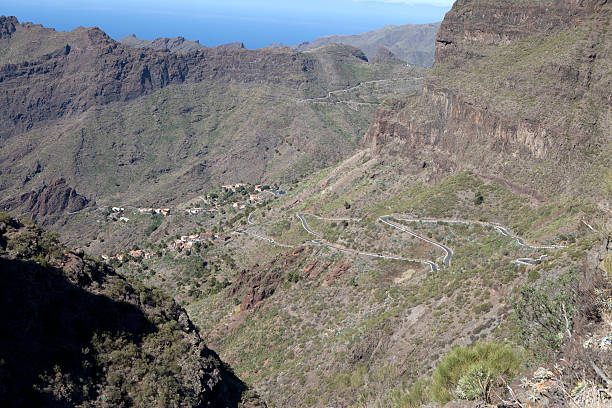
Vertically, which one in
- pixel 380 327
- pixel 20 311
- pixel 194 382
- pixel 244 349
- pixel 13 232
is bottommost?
pixel 244 349

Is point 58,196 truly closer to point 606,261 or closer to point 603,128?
point 603,128

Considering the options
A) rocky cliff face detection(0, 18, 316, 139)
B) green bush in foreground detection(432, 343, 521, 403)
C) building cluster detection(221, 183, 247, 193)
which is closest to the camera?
green bush in foreground detection(432, 343, 521, 403)

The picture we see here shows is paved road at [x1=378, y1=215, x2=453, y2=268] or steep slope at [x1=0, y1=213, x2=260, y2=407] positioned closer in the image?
steep slope at [x1=0, y1=213, x2=260, y2=407]

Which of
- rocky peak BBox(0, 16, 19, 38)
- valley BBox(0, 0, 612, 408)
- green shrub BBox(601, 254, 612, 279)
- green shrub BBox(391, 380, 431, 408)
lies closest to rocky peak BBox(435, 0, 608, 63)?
valley BBox(0, 0, 612, 408)

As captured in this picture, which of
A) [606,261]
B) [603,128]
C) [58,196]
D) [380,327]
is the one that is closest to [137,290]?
[380,327]

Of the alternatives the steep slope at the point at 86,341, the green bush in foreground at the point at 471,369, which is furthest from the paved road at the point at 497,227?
the steep slope at the point at 86,341

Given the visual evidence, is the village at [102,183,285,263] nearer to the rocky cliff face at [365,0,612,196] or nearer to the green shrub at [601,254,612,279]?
the rocky cliff face at [365,0,612,196]
